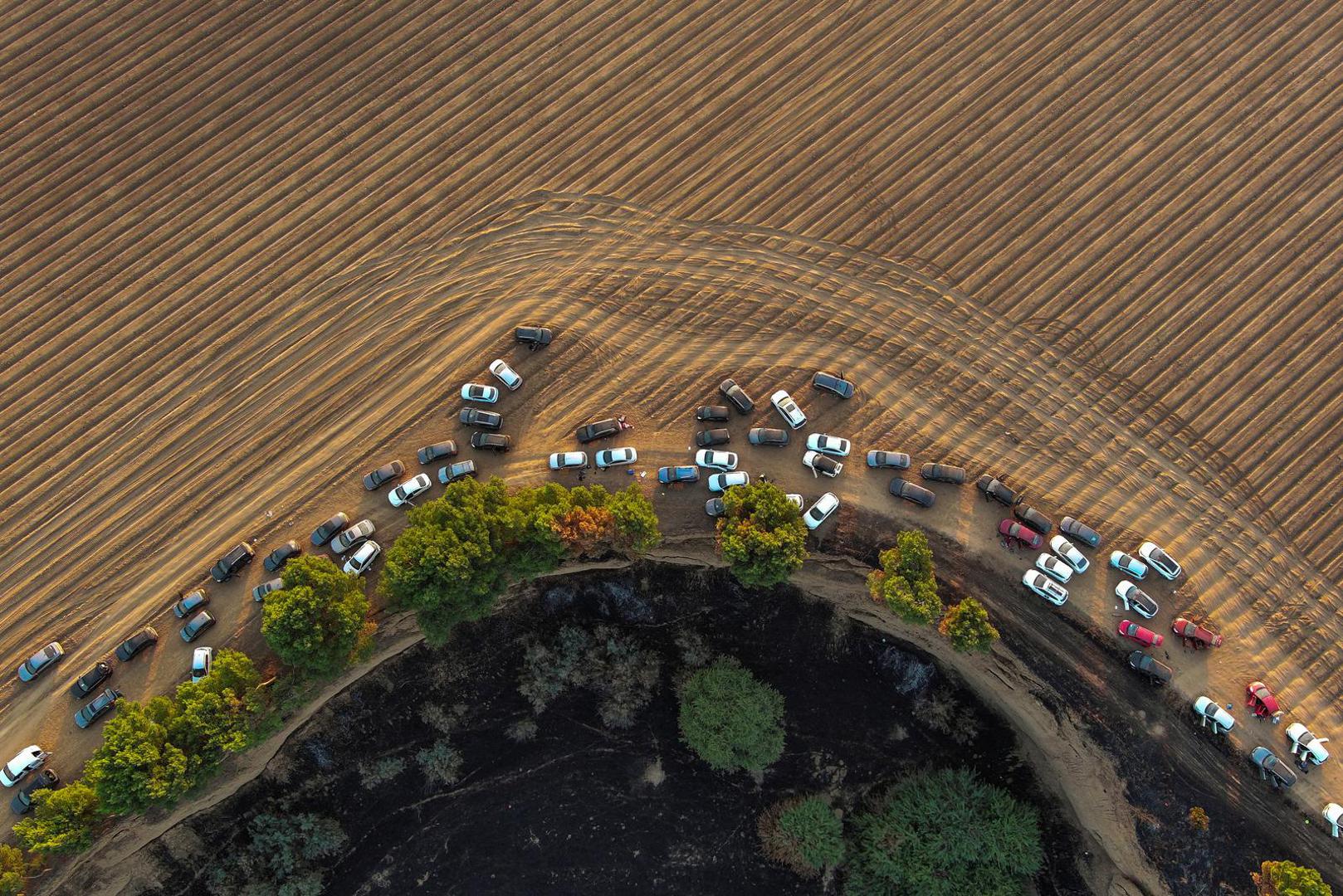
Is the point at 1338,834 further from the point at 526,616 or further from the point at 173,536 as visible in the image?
the point at 173,536

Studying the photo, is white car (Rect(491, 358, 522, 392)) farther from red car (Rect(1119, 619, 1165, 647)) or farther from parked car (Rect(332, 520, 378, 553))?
red car (Rect(1119, 619, 1165, 647))

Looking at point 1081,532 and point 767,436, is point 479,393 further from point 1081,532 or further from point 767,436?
point 1081,532

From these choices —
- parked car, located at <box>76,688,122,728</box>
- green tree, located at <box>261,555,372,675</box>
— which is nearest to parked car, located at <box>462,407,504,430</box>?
green tree, located at <box>261,555,372,675</box>

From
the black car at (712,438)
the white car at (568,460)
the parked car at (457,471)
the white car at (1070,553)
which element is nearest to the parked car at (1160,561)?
the white car at (1070,553)

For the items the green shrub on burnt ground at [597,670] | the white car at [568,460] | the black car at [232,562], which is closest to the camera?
the black car at [232,562]

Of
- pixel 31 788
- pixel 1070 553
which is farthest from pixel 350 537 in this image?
pixel 1070 553

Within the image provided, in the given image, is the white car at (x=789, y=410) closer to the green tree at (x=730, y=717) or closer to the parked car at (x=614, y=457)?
the parked car at (x=614, y=457)
